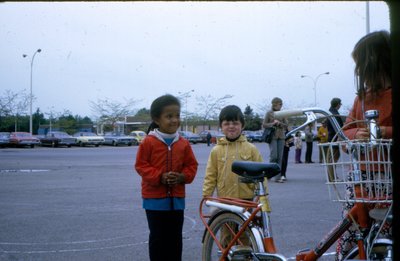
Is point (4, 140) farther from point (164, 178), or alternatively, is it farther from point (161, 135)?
point (164, 178)

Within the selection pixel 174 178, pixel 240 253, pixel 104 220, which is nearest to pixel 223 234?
pixel 240 253

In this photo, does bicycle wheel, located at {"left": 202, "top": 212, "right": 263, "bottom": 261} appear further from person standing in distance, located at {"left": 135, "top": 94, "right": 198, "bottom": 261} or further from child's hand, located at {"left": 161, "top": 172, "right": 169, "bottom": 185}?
child's hand, located at {"left": 161, "top": 172, "right": 169, "bottom": 185}

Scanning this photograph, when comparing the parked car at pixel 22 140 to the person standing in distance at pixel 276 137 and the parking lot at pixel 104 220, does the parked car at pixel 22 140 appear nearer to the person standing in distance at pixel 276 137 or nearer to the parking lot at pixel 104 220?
the parking lot at pixel 104 220

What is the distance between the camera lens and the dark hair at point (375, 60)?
3.08 meters

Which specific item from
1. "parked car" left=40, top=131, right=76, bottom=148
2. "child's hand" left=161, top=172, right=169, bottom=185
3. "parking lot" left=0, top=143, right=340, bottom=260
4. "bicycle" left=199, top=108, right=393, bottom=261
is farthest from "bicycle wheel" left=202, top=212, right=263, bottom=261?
"parked car" left=40, top=131, right=76, bottom=148

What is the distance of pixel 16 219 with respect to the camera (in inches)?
299

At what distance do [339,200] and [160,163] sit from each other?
1.66 metres

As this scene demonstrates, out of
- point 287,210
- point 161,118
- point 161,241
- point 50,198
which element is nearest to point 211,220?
point 161,241

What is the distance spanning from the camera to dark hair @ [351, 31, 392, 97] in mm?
3076

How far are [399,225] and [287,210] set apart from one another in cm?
686

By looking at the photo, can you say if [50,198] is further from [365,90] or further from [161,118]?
[365,90]

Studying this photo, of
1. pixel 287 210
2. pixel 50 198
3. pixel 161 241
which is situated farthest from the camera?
pixel 50 198

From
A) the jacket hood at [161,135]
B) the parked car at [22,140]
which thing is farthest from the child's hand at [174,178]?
the parked car at [22,140]

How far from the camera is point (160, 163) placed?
4105 mm
